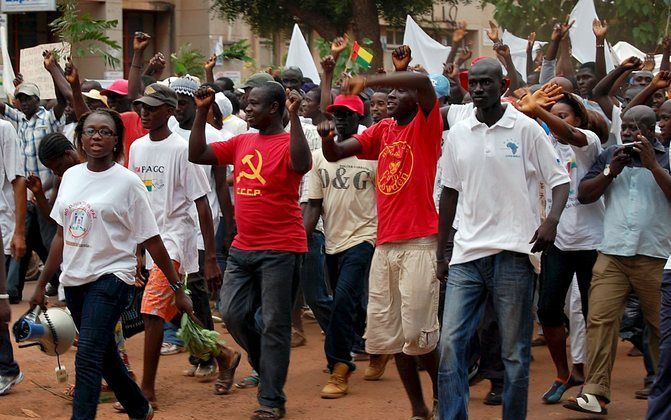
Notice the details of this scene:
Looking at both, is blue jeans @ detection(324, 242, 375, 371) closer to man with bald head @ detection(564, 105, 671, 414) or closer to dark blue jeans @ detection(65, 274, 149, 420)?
man with bald head @ detection(564, 105, 671, 414)

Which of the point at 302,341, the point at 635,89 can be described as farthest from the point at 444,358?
the point at 635,89

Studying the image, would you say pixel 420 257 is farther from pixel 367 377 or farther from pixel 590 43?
pixel 590 43

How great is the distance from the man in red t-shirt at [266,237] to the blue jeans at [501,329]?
1434 mm

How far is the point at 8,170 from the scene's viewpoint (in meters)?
9.11

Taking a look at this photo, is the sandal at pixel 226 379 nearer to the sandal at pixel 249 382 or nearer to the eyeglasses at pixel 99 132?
the sandal at pixel 249 382

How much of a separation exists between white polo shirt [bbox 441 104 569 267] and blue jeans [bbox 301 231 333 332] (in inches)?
111

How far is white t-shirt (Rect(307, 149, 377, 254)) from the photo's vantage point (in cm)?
905

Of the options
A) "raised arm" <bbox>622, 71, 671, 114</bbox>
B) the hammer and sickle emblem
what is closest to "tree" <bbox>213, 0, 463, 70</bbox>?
"raised arm" <bbox>622, 71, 671, 114</bbox>

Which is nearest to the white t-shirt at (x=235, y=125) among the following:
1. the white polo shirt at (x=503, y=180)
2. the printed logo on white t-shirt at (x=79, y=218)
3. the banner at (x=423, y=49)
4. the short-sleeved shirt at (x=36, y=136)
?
the short-sleeved shirt at (x=36, y=136)

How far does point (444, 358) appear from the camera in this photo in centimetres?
675

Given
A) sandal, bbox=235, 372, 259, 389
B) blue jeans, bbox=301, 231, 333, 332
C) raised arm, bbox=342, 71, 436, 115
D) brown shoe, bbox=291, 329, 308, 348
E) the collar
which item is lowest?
brown shoe, bbox=291, 329, 308, 348

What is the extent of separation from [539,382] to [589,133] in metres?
2.01

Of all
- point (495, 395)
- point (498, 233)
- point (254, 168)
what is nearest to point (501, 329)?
point (498, 233)

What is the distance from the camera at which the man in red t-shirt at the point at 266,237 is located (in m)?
7.82
